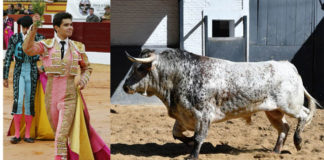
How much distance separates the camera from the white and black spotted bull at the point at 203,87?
237 inches

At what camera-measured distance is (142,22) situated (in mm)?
11602

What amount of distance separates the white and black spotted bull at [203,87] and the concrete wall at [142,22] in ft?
17.9

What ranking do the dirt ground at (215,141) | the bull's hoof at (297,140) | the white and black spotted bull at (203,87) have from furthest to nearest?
the bull's hoof at (297,140), the dirt ground at (215,141), the white and black spotted bull at (203,87)

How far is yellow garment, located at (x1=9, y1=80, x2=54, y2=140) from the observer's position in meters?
3.30

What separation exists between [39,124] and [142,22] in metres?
8.22

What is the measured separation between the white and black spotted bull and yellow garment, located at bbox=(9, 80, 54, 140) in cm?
227

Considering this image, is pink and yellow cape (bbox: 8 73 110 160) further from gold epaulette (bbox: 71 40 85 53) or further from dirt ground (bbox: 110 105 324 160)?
dirt ground (bbox: 110 105 324 160)

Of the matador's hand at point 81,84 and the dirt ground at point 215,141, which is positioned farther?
the dirt ground at point 215,141

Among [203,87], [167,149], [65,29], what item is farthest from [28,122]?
[167,149]

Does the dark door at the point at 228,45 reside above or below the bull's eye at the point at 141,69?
above

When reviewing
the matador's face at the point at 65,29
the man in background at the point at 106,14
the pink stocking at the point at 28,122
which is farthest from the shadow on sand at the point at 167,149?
the matador's face at the point at 65,29

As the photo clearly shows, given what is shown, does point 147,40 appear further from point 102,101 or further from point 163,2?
point 102,101

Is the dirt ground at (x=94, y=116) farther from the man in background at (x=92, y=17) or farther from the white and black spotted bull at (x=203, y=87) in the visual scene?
the white and black spotted bull at (x=203, y=87)

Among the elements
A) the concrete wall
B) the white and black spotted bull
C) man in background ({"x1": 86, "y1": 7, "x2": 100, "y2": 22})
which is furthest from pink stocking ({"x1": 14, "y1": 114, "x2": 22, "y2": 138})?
the concrete wall
